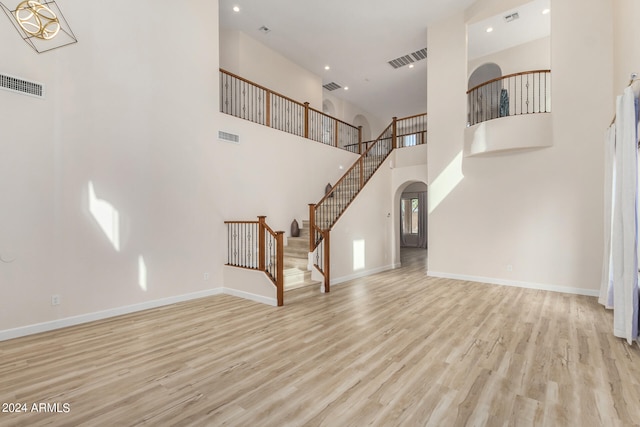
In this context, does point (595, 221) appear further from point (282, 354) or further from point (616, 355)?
point (282, 354)

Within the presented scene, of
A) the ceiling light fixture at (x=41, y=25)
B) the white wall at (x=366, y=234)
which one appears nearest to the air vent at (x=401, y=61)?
the white wall at (x=366, y=234)

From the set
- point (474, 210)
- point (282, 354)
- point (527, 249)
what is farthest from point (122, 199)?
point (527, 249)

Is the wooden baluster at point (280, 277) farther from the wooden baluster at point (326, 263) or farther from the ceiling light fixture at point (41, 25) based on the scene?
the ceiling light fixture at point (41, 25)

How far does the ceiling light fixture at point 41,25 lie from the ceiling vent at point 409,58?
796cm

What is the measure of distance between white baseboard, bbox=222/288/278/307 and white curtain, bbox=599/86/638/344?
14.8 ft

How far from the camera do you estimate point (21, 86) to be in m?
3.65

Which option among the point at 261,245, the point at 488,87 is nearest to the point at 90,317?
the point at 261,245

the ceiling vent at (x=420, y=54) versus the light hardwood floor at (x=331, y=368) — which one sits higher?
the ceiling vent at (x=420, y=54)

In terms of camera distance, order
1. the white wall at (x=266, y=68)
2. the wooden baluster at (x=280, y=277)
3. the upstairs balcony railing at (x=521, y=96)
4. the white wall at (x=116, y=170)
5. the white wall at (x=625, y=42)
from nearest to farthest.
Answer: the white wall at (x=116, y=170), the white wall at (x=625, y=42), the wooden baluster at (x=280, y=277), the upstairs balcony railing at (x=521, y=96), the white wall at (x=266, y=68)

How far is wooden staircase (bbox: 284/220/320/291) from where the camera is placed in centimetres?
546

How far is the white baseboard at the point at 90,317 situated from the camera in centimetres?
358

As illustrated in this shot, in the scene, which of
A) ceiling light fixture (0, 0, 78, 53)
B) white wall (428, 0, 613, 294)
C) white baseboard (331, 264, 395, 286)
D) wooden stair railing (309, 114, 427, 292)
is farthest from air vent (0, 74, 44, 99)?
white wall (428, 0, 613, 294)

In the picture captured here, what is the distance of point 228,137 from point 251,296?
3.16 m

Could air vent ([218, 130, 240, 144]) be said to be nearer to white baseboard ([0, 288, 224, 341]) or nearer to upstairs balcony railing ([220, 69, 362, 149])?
upstairs balcony railing ([220, 69, 362, 149])
